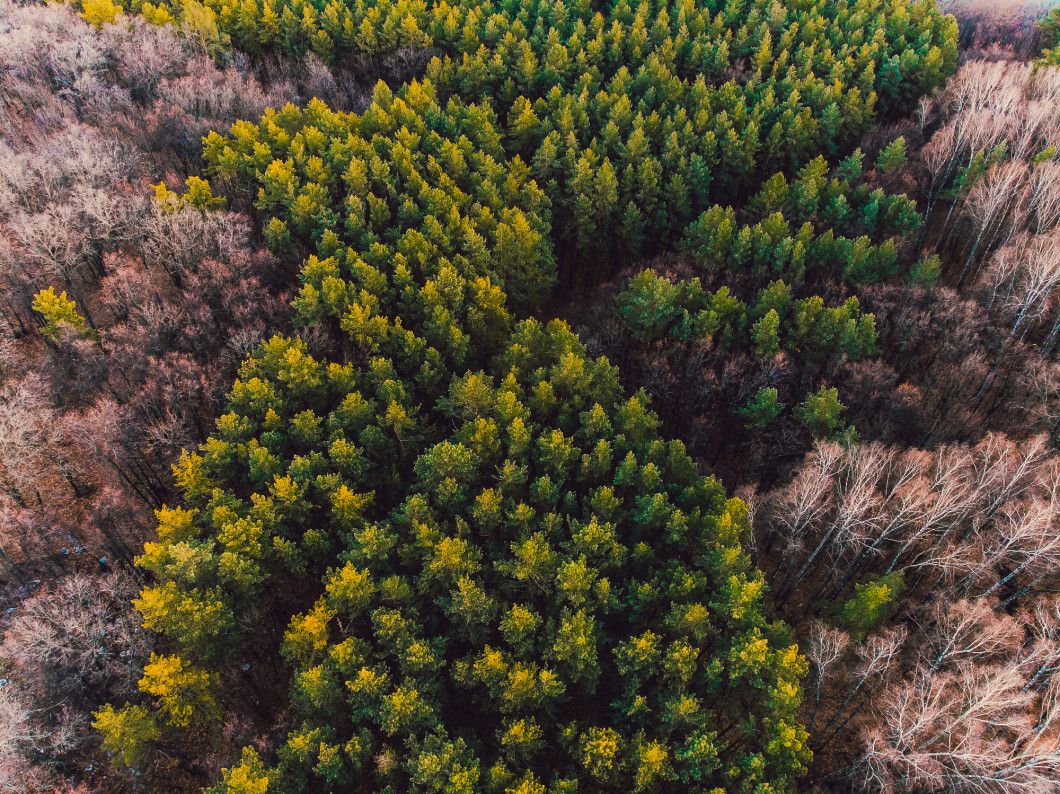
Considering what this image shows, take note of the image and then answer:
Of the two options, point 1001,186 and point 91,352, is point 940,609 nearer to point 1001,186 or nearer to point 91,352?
point 1001,186

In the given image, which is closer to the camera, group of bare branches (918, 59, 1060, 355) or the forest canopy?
the forest canopy

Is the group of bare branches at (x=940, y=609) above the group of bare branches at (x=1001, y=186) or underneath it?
underneath

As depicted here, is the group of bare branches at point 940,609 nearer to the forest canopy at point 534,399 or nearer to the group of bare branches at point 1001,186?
the forest canopy at point 534,399

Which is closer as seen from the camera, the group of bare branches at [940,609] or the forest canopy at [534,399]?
the group of bare branches at [940,609]

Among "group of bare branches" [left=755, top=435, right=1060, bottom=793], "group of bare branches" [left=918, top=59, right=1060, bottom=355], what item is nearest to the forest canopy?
"group of bare branches" [left=755, top=435, right=1060, bottom=793]

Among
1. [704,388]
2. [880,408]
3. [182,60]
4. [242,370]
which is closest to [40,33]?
[182,60]

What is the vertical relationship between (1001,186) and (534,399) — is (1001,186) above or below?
above

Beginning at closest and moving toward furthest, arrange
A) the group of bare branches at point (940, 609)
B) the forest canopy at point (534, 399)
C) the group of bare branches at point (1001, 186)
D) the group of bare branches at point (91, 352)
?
the group of bare branches at point (940, 609) < the forest canopy at point (534, 399) < the group of bare branches at point (91, 352) < the group of bare branches at point (1001, 186)

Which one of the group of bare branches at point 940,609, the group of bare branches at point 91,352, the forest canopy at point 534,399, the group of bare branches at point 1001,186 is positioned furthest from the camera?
the group of bare branches at point 1001,186

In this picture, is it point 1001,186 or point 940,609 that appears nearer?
point 940,609

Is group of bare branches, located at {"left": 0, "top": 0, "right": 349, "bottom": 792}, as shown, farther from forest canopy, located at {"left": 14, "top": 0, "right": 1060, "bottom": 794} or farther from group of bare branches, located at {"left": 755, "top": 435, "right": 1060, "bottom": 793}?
group of bare branches, located at {"left": 755, "top": 435, "right": 1060, "bottom": 793}

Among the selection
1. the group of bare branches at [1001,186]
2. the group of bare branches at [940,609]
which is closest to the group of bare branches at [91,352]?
the group of bare branches at [940,609]

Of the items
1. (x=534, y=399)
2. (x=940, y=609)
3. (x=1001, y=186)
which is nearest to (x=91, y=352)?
(x=534, y=399)
